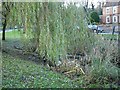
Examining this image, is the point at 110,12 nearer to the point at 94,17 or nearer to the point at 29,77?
the point at 94,17

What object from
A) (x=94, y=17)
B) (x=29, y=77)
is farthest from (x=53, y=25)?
(x=29, y=77)

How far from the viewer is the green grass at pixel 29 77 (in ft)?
8.05

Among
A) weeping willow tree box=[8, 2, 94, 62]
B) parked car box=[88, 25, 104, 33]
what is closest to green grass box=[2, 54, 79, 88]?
weeping willow tree box=[8, 2, 94, 62]

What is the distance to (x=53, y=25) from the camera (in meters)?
2.15

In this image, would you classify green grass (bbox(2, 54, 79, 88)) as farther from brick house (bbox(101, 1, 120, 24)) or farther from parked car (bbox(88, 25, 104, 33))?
brick house (bbox(101, 1, 120, 24))

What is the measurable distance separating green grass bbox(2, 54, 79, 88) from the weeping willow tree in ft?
0.87

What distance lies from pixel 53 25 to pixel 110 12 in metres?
0.78

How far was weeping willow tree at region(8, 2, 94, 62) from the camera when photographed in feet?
6.89

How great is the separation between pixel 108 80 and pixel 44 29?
0.93 meters

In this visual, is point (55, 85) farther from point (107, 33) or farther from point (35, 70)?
point (107, 33)

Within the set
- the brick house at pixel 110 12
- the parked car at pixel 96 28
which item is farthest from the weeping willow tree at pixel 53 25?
the brick house at pixel 110 12

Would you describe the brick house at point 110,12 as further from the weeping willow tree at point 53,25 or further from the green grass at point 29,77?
the green grass at point 29,77

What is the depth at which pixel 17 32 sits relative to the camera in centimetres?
255

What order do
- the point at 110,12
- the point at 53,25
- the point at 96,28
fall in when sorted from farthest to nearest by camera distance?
the point at 96,28
the point at 110,12
the point at 53,25
